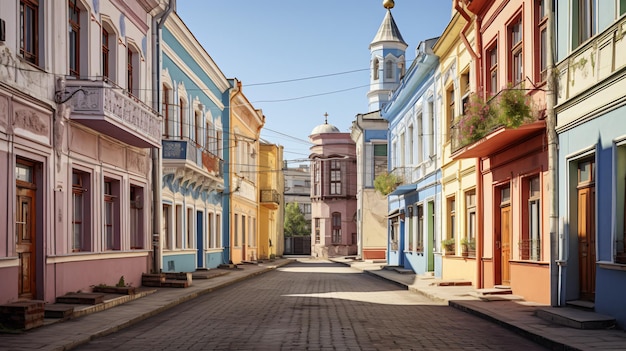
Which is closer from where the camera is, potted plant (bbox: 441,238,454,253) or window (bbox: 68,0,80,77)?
window (bbox: 68,0,80,77)

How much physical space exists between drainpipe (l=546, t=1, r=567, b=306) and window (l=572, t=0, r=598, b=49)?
84 cm

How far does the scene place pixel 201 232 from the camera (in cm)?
2862

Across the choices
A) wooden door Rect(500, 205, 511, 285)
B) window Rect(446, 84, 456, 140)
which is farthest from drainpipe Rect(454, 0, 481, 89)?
wooden door Rect(500, 205, 511, 285)

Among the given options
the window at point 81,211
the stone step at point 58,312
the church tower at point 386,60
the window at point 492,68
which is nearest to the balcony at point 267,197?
the church tower at point 386,60

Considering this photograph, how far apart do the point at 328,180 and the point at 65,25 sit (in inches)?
1784

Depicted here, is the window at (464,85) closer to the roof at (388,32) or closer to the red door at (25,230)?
the red door at (25,230)

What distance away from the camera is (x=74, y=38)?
1541cm

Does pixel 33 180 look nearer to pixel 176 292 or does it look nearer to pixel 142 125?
pixel 142 125

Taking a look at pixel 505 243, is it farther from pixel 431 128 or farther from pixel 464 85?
pixel 431 128

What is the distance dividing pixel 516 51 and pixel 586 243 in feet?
16.9

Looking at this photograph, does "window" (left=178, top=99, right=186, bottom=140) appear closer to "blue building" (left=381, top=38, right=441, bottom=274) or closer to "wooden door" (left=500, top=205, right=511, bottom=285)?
"blue building" (left=381, top=38, right=441, bottom=274)

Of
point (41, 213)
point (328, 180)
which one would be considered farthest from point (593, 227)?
point (328, 180)

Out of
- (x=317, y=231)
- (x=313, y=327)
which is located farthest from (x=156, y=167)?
(x=317, y=231)

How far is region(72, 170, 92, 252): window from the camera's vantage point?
15.5 meters
